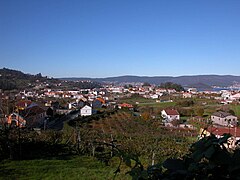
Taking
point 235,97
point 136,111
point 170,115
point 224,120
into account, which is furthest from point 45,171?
point 235,97

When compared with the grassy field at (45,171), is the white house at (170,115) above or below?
below

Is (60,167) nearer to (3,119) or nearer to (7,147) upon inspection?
(7,147)

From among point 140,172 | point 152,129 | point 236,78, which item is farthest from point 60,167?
point 236,78

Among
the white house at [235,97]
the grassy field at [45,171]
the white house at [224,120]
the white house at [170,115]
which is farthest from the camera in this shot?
the white house at [235,97]

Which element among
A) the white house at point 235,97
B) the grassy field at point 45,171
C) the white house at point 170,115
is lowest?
the white house at point 170,115

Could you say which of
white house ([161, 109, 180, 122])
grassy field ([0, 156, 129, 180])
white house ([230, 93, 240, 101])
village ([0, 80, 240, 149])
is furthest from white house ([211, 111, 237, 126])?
white house ([230, 93, 240, 101])

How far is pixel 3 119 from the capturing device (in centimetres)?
893

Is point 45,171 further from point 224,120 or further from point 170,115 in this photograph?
point 170,115

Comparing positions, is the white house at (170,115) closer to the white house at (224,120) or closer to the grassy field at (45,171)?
the white house at (224,120)

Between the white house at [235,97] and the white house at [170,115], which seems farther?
the white house at [235,97]

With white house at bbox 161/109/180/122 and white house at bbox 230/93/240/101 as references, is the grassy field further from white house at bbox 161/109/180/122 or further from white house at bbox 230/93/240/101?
white house at bbox 230/93/240/101

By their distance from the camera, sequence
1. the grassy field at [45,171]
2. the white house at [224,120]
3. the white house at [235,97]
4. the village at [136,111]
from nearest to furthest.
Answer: the white house at [224,120], the grassy field at [45,171], the village at [136,111], the white house at [235,97]

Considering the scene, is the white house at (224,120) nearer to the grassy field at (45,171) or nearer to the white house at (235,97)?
the grassy field at (45,171)

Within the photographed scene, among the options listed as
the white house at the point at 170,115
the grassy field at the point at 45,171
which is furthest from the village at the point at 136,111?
the grassy field at the point at 45,171
